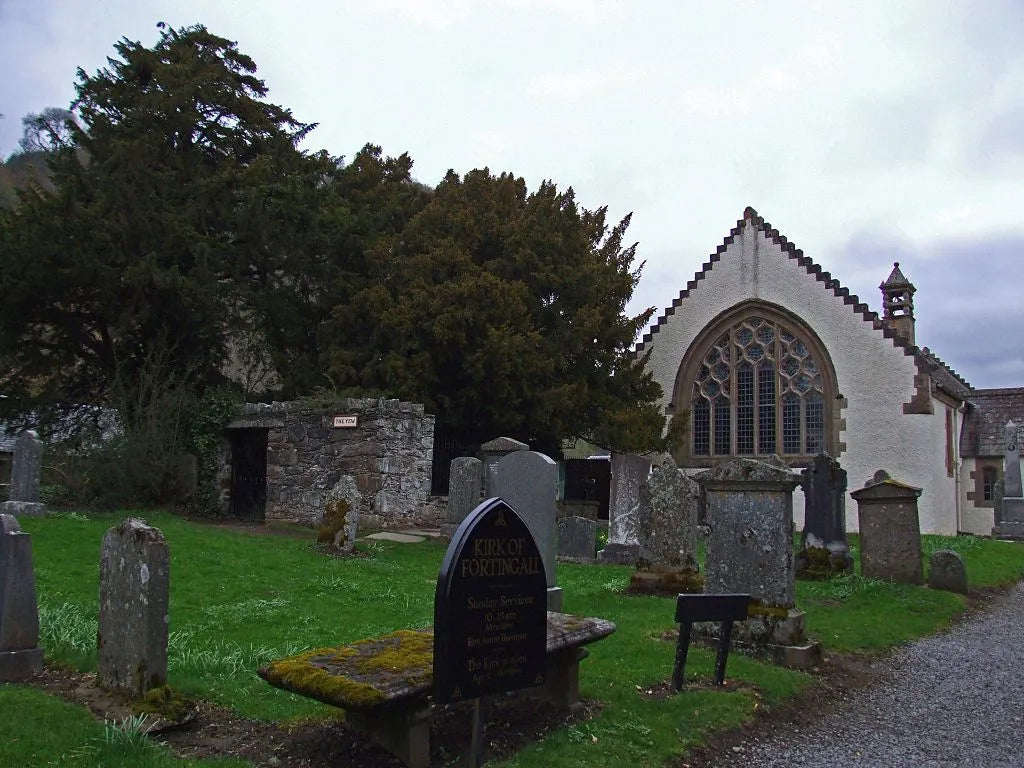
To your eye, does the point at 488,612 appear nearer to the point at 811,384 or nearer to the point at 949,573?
the point at 949,573

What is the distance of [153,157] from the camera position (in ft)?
61.9

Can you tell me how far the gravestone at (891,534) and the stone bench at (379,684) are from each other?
8.74 metres

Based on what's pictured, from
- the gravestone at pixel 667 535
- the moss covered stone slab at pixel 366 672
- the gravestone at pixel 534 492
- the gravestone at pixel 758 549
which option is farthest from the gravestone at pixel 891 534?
the moss covered stone slab at pixel 366 672

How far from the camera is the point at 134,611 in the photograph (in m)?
5.29

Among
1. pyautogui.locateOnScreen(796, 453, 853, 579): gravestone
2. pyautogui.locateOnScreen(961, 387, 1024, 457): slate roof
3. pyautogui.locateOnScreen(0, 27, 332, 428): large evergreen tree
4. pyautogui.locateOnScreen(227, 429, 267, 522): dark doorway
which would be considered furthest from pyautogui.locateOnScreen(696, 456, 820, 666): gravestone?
pyautogui.locateOnScreen(961, 387, 1024, 457): slate roof

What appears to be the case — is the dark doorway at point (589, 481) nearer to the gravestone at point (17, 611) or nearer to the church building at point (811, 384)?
the church building at point (811, 384)

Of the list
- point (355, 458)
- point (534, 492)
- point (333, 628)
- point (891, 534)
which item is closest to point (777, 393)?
point (891, 534)

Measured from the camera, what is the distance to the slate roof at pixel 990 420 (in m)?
26.2

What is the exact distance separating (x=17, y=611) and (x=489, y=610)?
3.96m

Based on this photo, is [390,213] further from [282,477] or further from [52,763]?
[52,763]

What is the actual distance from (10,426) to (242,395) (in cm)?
510

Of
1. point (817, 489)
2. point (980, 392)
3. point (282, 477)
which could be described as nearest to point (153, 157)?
point (282, 477)

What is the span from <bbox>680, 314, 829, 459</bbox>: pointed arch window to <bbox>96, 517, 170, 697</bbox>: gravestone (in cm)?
2148

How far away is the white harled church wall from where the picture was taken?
23.4 m
